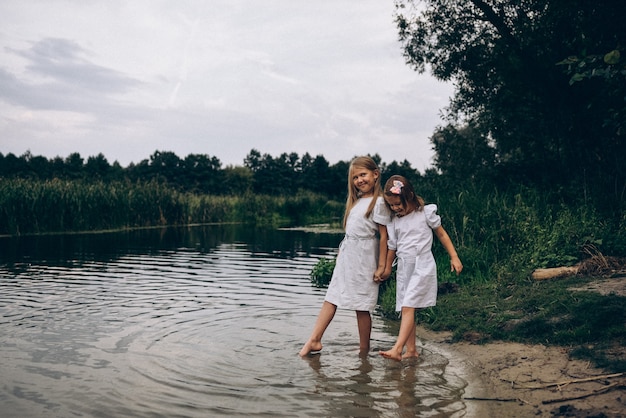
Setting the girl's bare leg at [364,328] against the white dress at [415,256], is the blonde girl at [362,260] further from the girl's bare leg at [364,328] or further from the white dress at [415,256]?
the white dress at [415,256]

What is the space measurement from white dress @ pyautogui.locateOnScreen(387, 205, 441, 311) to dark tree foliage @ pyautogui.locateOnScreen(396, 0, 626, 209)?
199 inches

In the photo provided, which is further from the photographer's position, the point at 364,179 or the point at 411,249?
the point at 364,179

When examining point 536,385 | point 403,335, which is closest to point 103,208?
point 403,335

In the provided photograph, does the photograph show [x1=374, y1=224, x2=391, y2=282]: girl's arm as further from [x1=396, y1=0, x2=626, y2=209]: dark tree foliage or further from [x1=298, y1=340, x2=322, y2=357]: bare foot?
[x1=396, y1=0, x2=626, y2=209]: dark tree foliage

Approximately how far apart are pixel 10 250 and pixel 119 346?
10.8 meters

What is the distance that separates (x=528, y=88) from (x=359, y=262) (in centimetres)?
1085

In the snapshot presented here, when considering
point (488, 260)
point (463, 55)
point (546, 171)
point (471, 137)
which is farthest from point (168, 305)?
point (471, 137)

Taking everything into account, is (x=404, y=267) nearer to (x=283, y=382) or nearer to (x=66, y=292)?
(x=283, y=382)

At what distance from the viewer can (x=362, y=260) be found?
17.2ft

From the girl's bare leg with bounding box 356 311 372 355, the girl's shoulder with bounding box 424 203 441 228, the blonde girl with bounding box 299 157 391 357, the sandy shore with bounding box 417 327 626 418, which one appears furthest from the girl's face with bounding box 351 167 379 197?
the sandy shore with bounding box 417 327 626 418

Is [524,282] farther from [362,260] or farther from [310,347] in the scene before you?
[310,347]

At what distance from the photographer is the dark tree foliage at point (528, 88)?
11641 mm

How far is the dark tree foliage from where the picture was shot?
458 inches

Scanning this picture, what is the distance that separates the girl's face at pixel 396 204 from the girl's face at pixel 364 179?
25cm
